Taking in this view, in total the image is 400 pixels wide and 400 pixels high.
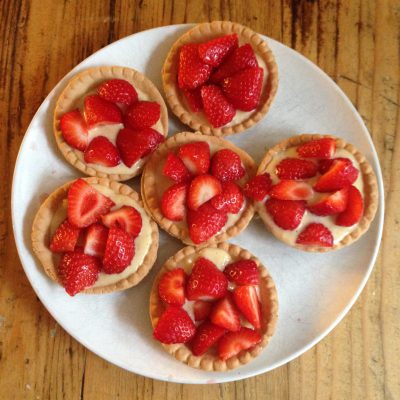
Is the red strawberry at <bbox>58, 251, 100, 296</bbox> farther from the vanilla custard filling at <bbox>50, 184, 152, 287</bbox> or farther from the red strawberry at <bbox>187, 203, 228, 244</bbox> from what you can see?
the red strawberry at <bbox>187, 203, 228, 244</bbox>

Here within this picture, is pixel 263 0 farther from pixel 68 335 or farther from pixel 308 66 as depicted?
pixel 68 335

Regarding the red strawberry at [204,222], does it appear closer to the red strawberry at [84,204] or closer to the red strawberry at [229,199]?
the red strawberry at [229,199]

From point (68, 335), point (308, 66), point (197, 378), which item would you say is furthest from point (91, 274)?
point (308, 66)

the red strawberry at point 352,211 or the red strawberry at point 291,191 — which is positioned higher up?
the red strawberry at point 291,191

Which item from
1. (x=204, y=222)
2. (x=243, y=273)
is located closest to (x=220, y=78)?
(x=204, y=222)

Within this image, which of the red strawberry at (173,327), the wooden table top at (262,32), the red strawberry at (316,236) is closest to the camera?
the red strawberry at (173,327)

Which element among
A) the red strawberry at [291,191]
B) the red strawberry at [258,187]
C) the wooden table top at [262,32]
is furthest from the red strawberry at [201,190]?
the wooden table top at [262,32]
